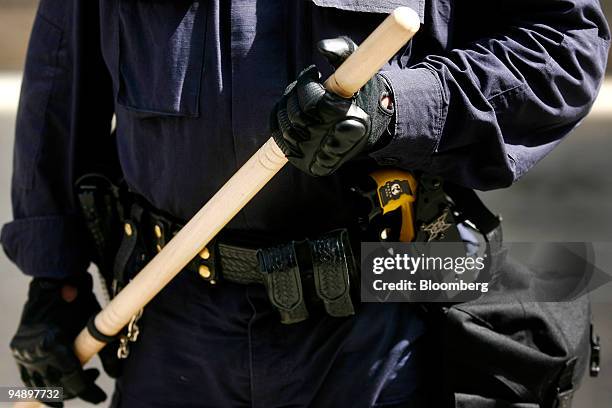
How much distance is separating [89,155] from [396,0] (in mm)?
850

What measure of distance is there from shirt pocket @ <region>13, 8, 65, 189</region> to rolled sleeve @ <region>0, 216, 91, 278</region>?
3.8 inches

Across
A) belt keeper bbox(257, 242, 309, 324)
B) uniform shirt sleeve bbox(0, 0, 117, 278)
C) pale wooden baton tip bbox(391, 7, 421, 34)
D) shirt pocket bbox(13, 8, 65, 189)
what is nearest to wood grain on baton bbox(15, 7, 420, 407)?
pale wooden baton tip bbox(391, 7, 421, 34)

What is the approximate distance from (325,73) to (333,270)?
14.4 inches

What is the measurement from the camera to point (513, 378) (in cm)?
185

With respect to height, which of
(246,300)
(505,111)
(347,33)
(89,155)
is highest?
(347,33)

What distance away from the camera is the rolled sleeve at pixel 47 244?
7.14 ft

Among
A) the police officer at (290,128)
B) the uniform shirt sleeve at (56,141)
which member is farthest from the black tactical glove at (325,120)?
the uniform shirt sleeve at (56,141)

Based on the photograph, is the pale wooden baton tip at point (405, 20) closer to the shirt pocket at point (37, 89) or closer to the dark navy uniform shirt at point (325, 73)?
the dark navy uniform shirt at point (325, 73)

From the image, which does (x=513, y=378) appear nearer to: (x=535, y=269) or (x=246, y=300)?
A: (x=535, y=269)

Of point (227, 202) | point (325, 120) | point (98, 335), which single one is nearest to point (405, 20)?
point (325, 120)

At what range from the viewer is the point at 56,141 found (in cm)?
218

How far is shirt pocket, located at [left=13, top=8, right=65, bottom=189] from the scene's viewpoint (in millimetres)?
2111

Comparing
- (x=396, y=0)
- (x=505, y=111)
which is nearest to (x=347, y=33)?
(x=396, y=0)

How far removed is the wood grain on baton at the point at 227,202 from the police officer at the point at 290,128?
0.05m
